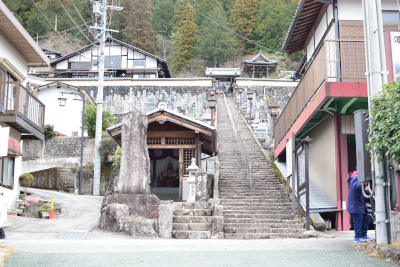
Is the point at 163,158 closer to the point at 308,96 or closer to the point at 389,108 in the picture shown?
the point at 308,96

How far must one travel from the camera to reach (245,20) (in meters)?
67.2

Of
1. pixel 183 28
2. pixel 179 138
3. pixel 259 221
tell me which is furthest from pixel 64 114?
pixel 183 28

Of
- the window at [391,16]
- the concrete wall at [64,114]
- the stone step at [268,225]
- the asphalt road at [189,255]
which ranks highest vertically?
the concrete wall at [64,114]

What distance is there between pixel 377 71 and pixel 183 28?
5830cm

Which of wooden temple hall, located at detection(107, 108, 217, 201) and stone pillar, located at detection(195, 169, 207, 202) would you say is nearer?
stone pillar, located at detection(195, 169, 207, 202)

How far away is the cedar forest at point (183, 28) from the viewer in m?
56.8

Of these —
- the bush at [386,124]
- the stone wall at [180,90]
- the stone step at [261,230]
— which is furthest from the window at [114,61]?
the bush at [386,124]

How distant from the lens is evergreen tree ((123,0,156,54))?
56.5 metres

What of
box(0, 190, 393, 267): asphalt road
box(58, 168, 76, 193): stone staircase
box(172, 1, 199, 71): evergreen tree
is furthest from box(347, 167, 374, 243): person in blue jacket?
box(172, 1, 199, 71): evergreen tree

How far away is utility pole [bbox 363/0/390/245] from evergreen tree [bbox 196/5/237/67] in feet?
181

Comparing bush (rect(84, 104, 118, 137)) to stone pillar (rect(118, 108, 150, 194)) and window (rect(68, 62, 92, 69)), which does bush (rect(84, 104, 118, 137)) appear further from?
window (rect(68, 62, 92, 69))

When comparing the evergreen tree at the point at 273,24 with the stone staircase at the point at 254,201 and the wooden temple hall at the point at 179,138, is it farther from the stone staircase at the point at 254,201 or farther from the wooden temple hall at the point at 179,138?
the wooden temple hall at the point at 179,138

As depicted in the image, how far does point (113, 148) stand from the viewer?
Answer: 24719mm

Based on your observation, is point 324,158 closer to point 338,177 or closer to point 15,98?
point 338,177
